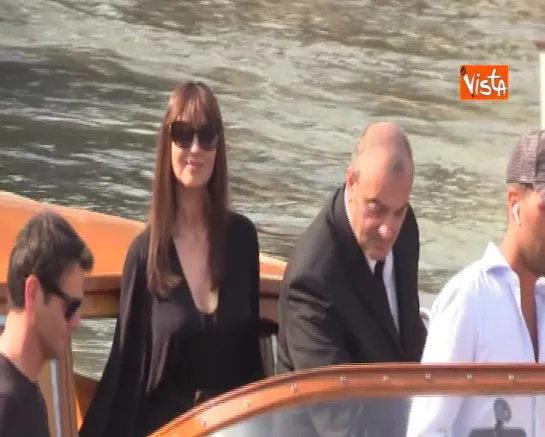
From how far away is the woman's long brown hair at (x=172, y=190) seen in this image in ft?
6.81

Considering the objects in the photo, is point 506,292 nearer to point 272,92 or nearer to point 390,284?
point 390,284

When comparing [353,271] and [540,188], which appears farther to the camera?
[353,271]

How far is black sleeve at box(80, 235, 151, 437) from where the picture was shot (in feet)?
6.75

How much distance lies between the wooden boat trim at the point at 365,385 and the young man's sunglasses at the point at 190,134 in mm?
843

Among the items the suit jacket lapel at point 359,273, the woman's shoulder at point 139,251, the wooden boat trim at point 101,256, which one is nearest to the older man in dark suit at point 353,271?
the suit jacket lapel at point 359,273

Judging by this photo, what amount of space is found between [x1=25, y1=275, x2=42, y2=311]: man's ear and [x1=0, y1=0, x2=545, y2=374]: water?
10958mm

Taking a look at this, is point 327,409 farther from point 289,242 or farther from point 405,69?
point 405,69

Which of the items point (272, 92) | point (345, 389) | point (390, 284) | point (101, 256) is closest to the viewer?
point (345, 389)

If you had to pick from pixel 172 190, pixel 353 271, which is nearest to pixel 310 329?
pixel 353 271


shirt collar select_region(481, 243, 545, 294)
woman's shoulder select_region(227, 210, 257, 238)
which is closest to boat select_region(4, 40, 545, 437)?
shirt collar select_region(481, 243, 545, 294)

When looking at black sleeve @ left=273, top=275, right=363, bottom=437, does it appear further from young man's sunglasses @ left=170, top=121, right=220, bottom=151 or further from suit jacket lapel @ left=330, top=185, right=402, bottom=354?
young man's sunglasses @ left=170, top=121, right=220, bottom=151

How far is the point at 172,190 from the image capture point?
212cm

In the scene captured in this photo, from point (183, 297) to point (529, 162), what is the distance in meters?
0.85

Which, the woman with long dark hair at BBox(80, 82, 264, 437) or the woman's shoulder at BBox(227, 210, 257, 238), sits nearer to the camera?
the woman with long dark hair at BBox(80, 82, 264, 437)
